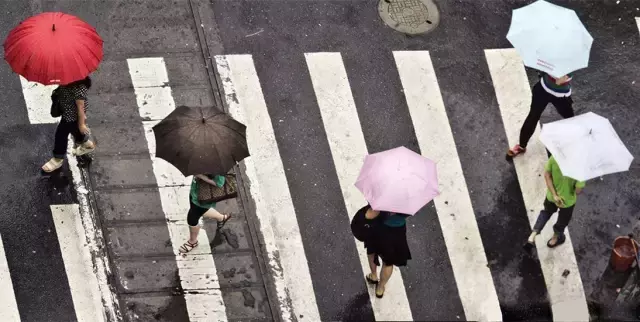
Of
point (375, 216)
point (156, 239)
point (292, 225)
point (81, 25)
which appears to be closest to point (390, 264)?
point (375, 216)

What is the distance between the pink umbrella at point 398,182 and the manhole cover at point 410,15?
408 centimetres

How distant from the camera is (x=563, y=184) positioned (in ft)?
35.1

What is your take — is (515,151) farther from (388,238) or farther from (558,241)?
(388,238)

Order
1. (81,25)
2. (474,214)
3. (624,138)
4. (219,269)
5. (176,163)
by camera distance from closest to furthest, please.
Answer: (176,163)
(81,25)
(219,269)
(474,214)
(624,138)

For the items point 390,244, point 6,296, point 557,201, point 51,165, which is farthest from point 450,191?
point 6,296

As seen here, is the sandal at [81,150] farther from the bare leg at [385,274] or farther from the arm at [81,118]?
the bare leg at [385,274]

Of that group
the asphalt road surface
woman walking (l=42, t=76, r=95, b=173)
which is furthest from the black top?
the asphalt road surface

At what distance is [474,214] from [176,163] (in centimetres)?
383

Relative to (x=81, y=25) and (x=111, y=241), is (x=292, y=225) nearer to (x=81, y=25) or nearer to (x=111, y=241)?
(x=111, y=241)

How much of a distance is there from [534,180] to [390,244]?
298cm

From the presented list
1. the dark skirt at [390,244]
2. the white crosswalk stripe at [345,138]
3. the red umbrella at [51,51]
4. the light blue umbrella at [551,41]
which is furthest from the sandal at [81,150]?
the light blue umbrella at [551,41]

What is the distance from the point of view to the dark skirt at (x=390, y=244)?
9945mm

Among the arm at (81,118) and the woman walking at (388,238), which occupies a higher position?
the arm at (81,118)

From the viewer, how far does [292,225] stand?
461 inches
